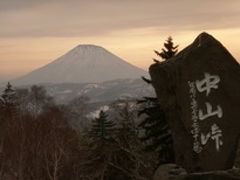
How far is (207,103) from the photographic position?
9.52 metres

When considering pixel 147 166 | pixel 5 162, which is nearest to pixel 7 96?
pixel 5 162

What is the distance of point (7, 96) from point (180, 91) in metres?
33.7

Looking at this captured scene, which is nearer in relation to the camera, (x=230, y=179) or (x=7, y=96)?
(x=230, y=179)

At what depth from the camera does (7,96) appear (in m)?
41.9

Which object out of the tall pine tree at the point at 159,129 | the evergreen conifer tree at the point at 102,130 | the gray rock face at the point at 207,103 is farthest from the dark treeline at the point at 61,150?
the gray rock face at the point at 207,103

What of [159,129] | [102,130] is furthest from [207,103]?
[102,130]

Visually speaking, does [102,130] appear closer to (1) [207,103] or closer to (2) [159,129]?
(2) [159,129]

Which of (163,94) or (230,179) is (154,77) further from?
(230,179)

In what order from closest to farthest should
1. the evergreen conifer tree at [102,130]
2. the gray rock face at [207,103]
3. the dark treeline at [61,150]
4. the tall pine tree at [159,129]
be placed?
the gray rock face at [207,103], the tall pine tree at [159,129], the dark treeline at [61,150], the evergreen conifer tree at [102,130]

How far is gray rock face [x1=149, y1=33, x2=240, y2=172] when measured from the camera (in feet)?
30.9

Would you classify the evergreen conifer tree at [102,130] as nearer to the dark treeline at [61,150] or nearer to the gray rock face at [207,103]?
the dark treeline at [61,150]

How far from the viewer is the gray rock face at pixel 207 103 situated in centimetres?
942

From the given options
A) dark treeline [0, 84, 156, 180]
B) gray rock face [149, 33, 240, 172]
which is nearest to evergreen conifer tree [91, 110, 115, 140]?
dark treeline [0, 84, 156, 180]

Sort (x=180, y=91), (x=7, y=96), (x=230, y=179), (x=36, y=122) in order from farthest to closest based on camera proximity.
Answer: (x=7, y=96) < (x=36, y=122) < (x=180, y=91) < (x=230, y=179)
